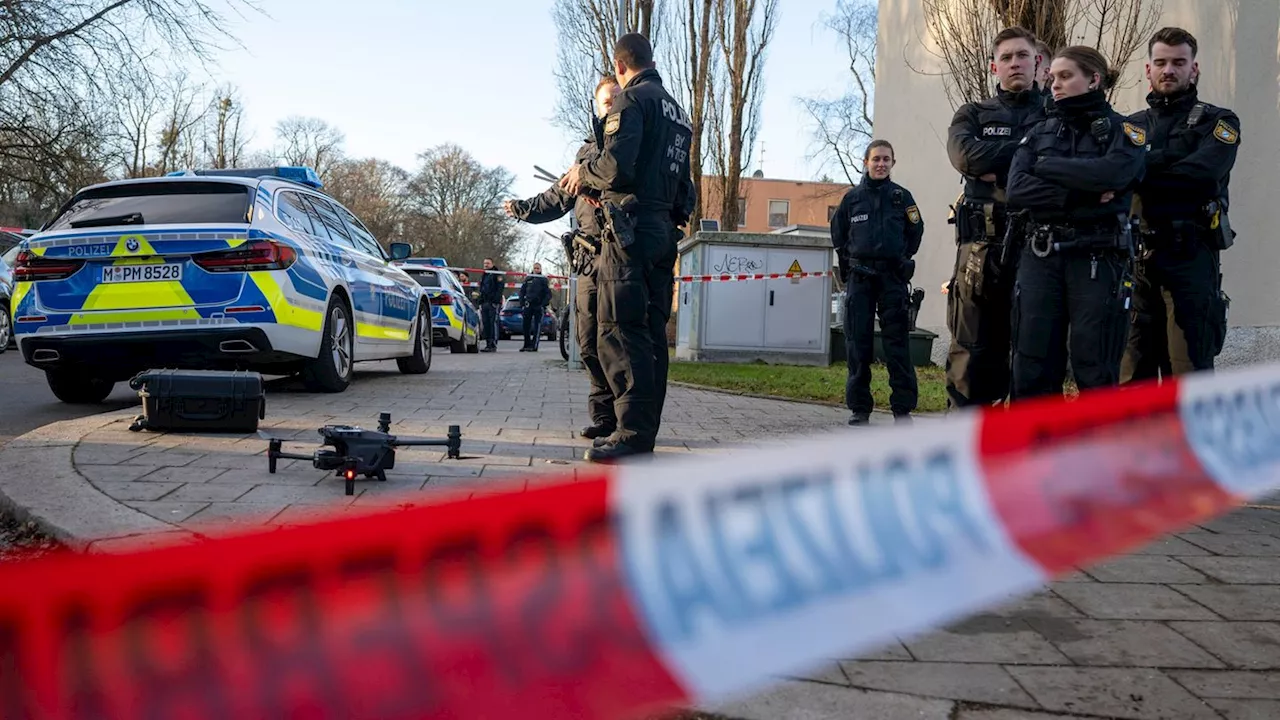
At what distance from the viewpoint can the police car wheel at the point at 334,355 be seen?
740 centimetres

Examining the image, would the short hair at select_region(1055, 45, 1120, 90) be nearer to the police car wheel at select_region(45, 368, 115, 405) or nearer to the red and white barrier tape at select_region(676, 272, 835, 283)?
the police car wheel at select_region(45, 368, 115, 405)

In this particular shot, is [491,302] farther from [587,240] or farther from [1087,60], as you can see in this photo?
[1087,60]

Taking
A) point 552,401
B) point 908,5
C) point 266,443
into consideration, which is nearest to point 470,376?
point 552,401

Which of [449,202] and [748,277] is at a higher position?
[449,202]

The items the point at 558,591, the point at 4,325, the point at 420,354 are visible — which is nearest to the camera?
the point at 558,591

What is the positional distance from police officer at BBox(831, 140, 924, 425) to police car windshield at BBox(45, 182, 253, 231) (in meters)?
4.07

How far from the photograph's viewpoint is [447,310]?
1630 cm

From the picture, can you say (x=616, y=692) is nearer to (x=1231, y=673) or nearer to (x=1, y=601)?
(x=1, y=601)

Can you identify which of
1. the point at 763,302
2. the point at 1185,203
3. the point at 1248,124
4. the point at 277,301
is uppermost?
the point at 1248,124

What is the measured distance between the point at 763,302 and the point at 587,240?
11.5 meters

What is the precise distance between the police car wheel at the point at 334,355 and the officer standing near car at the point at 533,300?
10.4 m

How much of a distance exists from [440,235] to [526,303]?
39.6 m

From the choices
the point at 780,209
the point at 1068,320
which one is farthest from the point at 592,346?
the point at 780,209

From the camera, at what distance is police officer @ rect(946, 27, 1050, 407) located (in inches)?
192
